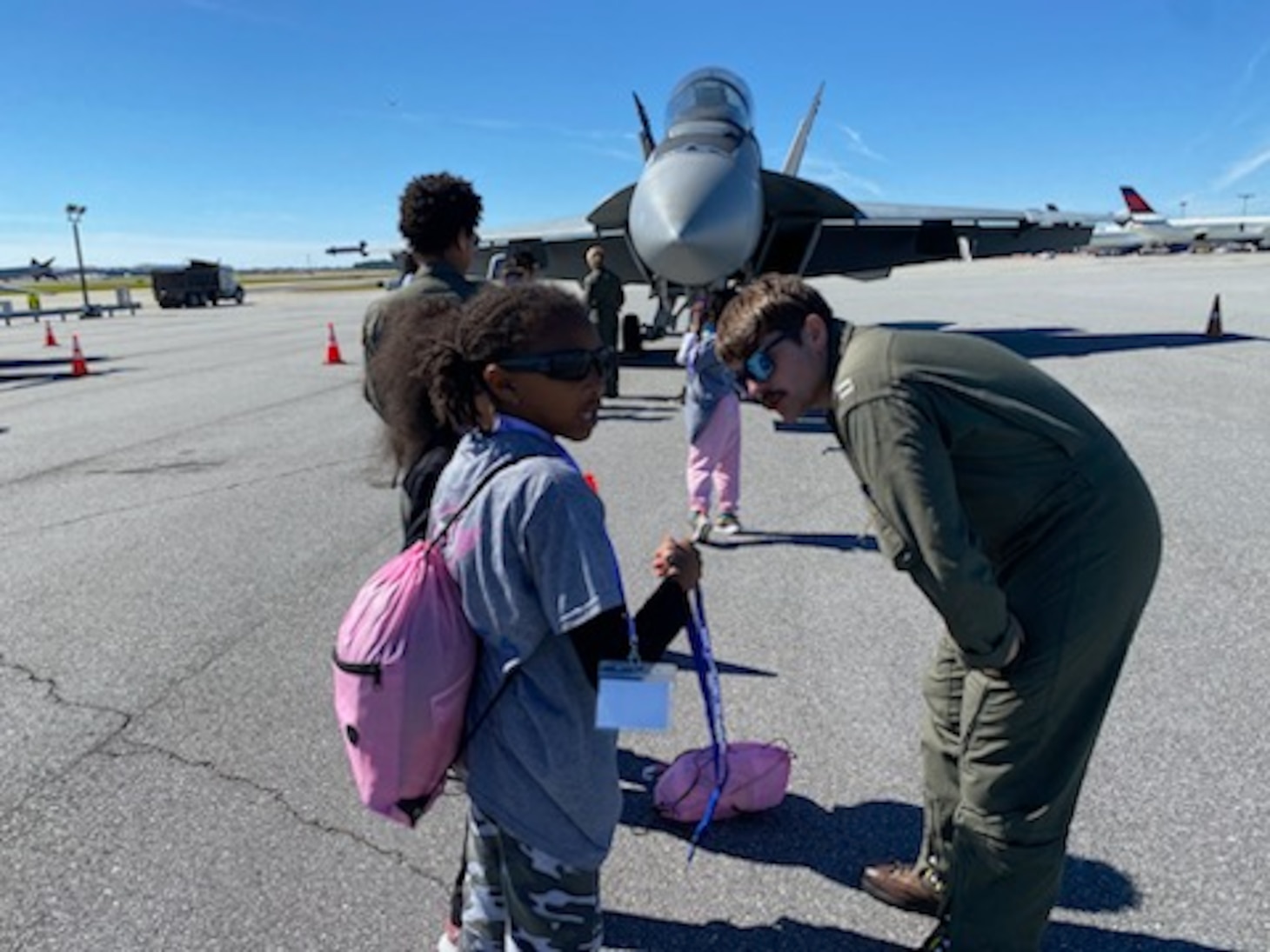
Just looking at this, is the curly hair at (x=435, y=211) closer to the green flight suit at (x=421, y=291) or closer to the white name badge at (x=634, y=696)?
the green flight suit at (x=421, y=291)

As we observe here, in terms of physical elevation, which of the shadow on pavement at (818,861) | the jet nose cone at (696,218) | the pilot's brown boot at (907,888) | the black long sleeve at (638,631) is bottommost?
the shadow on pavement at (818,861)

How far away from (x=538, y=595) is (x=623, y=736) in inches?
82.8

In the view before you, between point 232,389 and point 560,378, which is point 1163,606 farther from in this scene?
point 232,389

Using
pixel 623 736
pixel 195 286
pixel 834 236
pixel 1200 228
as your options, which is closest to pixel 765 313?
pixel 623 736

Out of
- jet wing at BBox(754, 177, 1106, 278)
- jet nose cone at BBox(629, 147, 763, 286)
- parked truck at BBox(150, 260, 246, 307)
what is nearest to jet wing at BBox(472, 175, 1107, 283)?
jet wing at BBox(754, 177, 1106, 278)

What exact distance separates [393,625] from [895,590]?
12.6 ft

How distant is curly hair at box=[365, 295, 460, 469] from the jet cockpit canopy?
1252cm

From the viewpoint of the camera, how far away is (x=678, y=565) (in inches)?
68.8

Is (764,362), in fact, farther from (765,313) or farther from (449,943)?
(449,943)

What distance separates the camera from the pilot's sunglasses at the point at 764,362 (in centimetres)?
200

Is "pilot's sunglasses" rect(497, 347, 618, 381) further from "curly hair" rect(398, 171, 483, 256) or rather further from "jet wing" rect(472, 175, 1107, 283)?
"jet wing" rect(472, 175, 1107, 283)

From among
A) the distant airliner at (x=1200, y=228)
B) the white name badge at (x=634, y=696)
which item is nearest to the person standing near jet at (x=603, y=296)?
the white name badge at (x=634, y=696)

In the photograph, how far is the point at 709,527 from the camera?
5.86m

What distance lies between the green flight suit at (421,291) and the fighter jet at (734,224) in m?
7.50
